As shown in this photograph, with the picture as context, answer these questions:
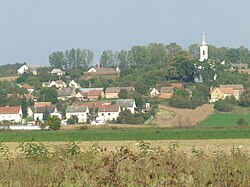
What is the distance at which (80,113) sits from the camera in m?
78.2

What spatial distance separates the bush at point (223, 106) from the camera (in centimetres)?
7875

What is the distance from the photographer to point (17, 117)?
82.5 meters

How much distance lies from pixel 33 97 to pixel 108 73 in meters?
25.6

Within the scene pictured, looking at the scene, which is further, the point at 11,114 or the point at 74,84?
the point at 74,84

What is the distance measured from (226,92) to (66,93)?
25.6m

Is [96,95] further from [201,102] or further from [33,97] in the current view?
[201,102]

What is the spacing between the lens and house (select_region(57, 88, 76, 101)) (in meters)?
99.4

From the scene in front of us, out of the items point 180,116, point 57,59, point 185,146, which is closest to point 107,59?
point 57,59

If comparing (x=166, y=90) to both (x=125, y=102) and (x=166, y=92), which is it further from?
(x=125, y=102)

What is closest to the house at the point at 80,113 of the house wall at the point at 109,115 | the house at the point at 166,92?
the house wall at the point at 109,115

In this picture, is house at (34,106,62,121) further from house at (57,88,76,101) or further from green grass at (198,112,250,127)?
green grass at (198,112,250,127)

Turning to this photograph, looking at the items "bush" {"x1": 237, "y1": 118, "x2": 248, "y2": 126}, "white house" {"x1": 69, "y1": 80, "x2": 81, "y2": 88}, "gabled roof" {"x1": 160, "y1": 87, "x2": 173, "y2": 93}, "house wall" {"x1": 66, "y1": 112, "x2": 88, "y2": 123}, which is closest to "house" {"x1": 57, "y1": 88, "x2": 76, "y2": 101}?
"white house" {"x1": 69, "y1": 80, "x2": 81, "y2": 88}

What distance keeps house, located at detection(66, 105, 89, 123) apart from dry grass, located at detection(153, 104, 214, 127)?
9249 millimetres

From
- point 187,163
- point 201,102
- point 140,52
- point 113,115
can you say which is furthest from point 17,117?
point 187,163
